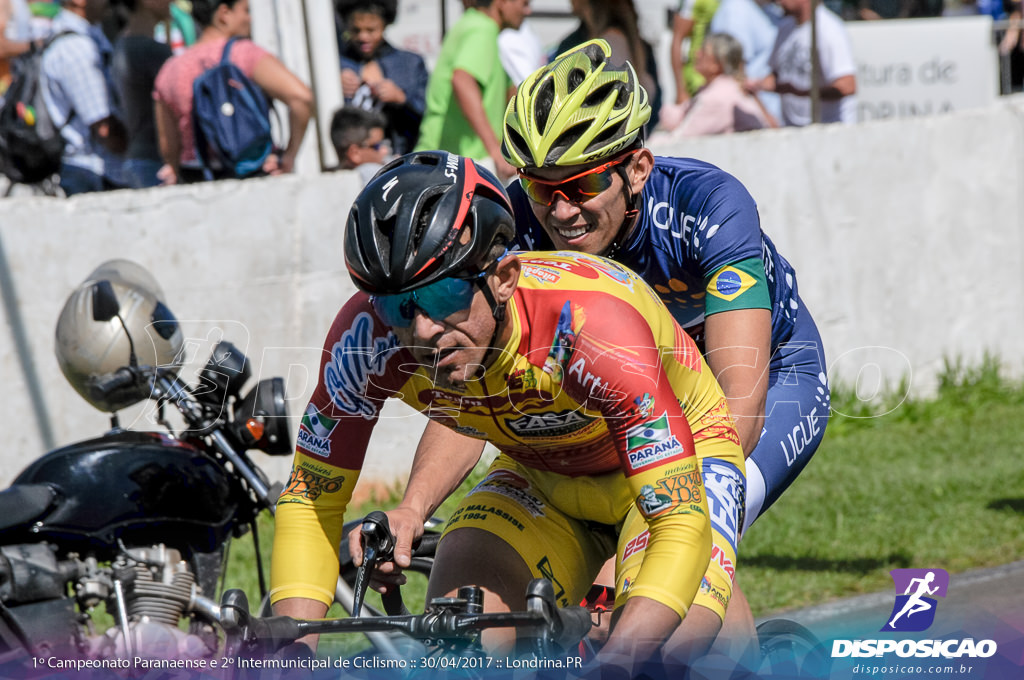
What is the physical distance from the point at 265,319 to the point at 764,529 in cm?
287

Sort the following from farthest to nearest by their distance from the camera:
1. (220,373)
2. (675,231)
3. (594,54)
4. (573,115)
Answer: (220,373) → (594,54) → (675,231) → (573,115)

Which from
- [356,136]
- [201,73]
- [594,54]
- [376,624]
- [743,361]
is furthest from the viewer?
[356,136]

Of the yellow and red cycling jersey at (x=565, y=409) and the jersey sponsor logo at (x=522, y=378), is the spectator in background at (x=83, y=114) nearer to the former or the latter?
the yellow and red cycling jersey at (x=565, y=409)

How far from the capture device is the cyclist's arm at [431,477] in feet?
11.2

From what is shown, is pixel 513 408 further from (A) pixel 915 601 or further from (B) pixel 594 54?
(B) pixel 594 54

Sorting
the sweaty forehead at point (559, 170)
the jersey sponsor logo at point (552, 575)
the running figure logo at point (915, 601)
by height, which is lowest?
the running figure logo at point (915, 601)

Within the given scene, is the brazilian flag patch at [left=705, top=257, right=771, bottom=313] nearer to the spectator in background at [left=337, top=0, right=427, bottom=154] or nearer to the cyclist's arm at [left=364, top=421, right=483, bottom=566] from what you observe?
the cyclist's arm at [left=364, top=421, right=483, bottom=566]

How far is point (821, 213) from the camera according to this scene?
8.45 m

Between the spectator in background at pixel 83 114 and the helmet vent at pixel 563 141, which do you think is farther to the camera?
the spectator in background at pixel 83 114

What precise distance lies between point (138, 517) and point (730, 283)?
2117mm

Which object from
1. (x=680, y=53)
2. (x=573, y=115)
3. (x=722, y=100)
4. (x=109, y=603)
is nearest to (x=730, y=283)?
(x=573, y=115)

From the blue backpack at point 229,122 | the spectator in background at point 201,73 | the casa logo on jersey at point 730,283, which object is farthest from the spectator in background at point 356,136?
the casa logo on jersey at point 730,283

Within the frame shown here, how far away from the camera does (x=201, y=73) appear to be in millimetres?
7102

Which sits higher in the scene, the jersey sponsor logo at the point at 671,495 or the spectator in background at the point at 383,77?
the spectator in background at the point at 383,77
